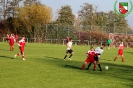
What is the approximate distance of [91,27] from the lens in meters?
64.9

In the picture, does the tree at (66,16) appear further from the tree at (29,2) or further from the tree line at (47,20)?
the tree at (29,2)

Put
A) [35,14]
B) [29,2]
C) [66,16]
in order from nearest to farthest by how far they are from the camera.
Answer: [35,14] → [66,16] → [29,2]

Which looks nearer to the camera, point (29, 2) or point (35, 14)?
point (35, 14)

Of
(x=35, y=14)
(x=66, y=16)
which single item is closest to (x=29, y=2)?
(x=35, y=14)

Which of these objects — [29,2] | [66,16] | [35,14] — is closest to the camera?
[35,14]

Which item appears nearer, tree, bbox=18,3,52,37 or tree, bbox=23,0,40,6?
tree, bbox=18,3,52,37

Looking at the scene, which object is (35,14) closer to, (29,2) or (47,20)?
(47,20)

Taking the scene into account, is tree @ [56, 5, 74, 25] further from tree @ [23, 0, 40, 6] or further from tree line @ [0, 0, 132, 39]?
tree @ [23, 0, 40, 6]

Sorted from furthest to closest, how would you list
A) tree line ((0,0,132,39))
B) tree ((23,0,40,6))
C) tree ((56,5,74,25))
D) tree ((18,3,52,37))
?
tree ((23,0,40,6)), tree ((56,5,74,25)), tree ((18,3,52,37)), tree line ((0,0,132,39))

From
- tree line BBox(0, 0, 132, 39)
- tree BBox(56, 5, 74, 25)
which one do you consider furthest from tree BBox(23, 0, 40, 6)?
tree BBox(56, 5, 74, 25)

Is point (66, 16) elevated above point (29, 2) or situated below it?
below

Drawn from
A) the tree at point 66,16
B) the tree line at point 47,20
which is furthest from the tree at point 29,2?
the tree at point 66,16

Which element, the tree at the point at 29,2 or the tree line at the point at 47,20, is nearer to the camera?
the tree line at the point at 47,20

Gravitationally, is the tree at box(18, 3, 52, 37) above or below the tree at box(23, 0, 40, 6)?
below
